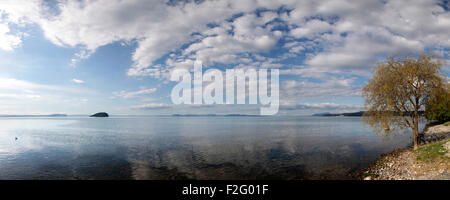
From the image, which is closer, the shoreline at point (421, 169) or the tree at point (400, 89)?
the shoreline at point (421, 169)

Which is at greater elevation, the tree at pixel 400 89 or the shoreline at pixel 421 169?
the tree at pixel 400 89

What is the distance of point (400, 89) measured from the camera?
27.4 metres

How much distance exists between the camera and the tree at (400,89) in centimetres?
2633

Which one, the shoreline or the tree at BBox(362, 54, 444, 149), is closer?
the shoreline

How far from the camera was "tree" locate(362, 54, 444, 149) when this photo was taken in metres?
26.3

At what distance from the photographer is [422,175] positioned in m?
18.2

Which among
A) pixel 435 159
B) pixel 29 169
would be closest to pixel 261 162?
pixel 435 159

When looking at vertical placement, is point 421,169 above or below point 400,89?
below

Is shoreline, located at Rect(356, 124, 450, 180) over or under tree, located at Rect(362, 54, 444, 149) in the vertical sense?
under

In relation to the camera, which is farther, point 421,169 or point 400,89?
point 400,89

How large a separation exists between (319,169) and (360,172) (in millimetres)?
4301
